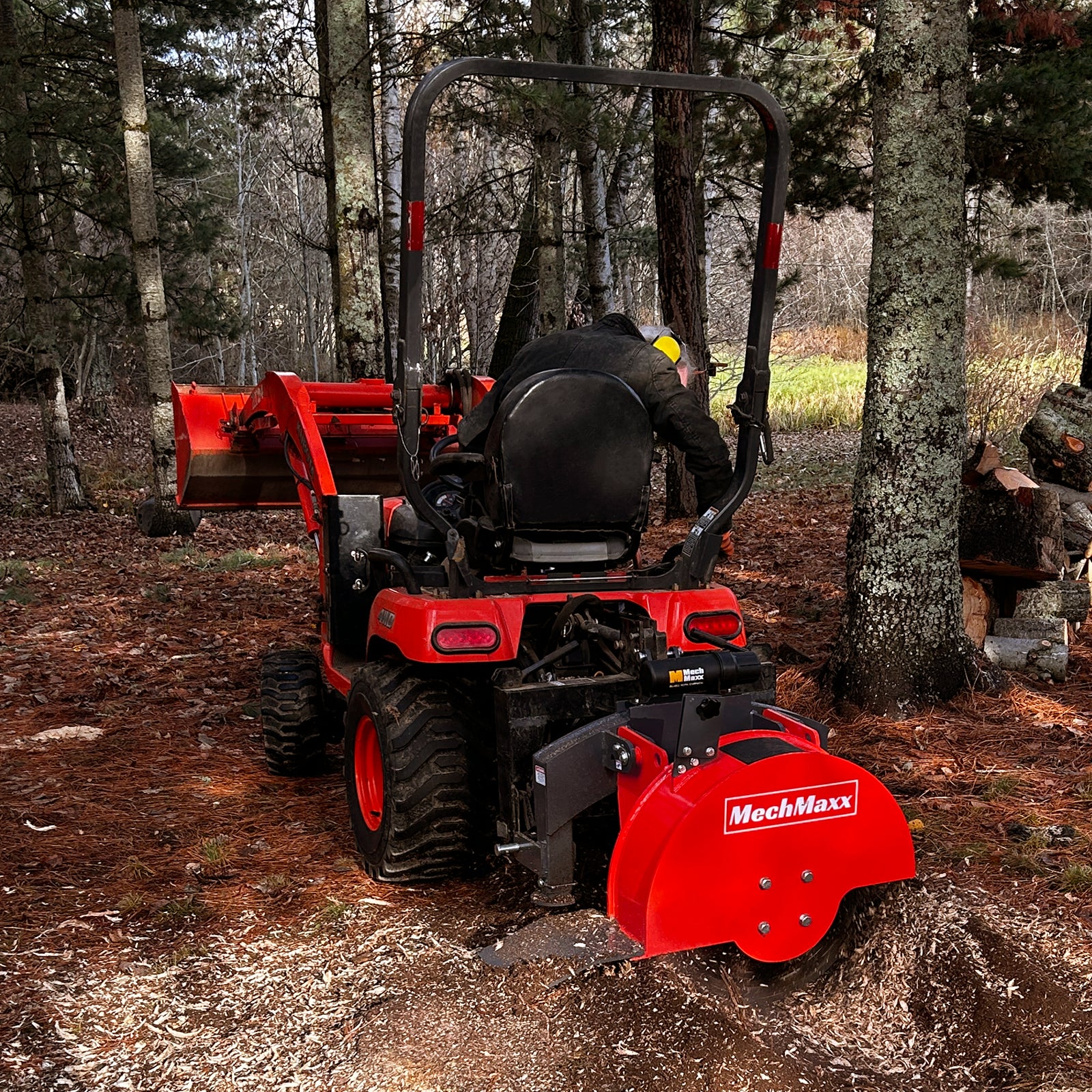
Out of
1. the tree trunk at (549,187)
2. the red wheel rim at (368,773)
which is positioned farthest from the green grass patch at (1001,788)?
the tree trunk at (549,187)

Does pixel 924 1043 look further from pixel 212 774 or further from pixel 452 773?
pixel 212 774

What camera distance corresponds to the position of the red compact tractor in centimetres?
271

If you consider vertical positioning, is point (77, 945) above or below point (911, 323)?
below

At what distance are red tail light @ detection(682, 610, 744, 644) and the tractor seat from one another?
14.8 inches

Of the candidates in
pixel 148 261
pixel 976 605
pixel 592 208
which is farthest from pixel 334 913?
pixel 592 208

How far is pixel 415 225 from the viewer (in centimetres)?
339

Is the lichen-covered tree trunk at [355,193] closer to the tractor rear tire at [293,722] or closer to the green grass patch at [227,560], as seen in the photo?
the green grass patch at [227,560]

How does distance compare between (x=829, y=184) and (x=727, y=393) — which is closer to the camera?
(x=829, y=184)

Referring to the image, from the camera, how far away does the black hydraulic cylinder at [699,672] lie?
2941 millimetres

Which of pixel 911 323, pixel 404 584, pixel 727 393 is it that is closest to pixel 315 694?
pixel 404 584

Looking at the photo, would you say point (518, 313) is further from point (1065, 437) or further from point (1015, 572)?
point (1015, 572)

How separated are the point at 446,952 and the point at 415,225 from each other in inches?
87.0

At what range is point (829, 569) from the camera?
28.0 feet

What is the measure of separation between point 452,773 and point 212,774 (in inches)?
73.9
